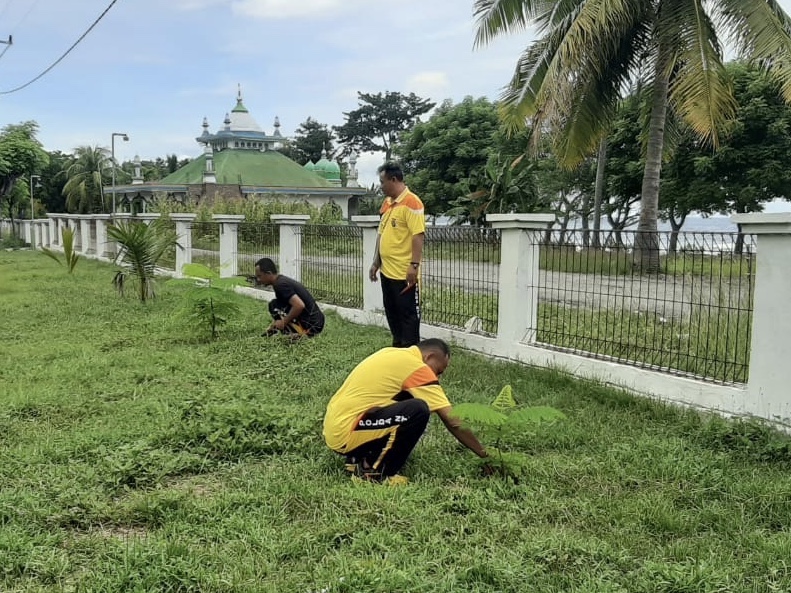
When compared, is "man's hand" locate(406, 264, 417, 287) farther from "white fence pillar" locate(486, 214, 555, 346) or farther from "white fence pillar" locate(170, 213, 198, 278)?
"white fence pillar" locate(170, 213, 198, 278)

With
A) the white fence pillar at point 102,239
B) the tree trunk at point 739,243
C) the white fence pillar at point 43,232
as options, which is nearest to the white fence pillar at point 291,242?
the tree trunk at point 739,243

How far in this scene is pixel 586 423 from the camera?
15.8ft

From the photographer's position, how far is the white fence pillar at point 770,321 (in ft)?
14.5

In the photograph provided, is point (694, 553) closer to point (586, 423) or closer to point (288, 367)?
point (586, 423)

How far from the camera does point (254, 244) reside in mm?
12102

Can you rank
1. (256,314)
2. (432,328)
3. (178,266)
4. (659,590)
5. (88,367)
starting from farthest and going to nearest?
(178,266), (256,314), (432,328), (88,367), (659,590)

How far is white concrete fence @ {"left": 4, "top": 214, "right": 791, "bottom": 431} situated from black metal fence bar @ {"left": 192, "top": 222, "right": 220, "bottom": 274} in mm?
2181

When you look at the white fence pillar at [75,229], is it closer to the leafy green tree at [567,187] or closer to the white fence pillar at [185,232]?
the white fence pillar at [185,232]

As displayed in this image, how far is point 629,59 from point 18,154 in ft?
103

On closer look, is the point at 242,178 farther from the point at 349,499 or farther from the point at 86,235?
the point at 349,499

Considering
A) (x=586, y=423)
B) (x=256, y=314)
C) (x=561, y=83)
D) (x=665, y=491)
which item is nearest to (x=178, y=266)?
(x=256, y=314)

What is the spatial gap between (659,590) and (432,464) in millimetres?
1599

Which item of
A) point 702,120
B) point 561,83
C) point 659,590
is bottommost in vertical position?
point 659,590

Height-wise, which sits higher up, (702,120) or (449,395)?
(702,120)
